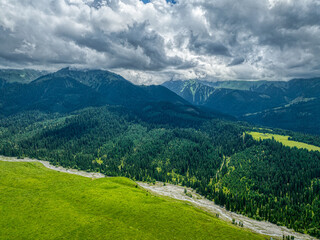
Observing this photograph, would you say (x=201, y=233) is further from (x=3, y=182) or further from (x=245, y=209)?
(x=3, y=182)

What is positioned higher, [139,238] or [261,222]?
[139,238]

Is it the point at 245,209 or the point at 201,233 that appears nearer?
the point at 201,233

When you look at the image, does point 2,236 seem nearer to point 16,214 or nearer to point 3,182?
point 16,214

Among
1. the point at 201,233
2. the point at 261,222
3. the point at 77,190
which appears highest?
the point at 201,233

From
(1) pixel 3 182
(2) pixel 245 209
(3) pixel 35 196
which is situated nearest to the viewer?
(3) pixel 35 196

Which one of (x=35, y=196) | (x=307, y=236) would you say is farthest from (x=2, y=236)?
A: (x=307, y=236)

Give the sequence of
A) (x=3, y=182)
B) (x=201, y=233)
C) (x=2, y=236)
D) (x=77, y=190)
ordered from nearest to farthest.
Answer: (x=2, y=236), (x=201, y=233), (x=77, y=190), (x=3, y=182)

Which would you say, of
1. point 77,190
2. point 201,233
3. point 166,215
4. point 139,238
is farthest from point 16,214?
point 201,233
